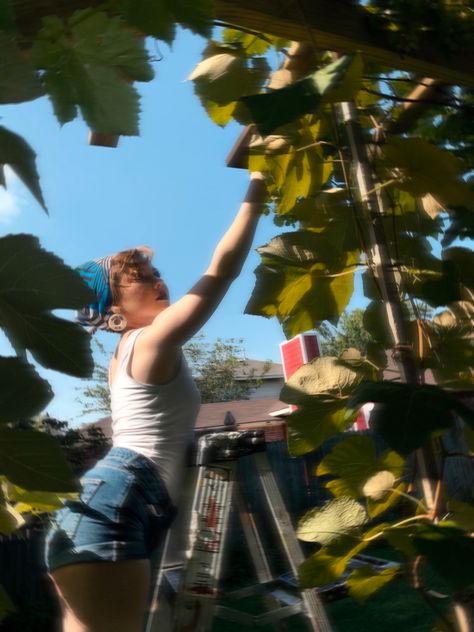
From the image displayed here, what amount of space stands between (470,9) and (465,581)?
840mm

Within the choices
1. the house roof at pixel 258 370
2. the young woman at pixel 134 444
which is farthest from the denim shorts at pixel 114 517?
the house roof at pixel 258 370

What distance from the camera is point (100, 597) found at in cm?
135

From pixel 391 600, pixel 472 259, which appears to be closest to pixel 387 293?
pixel 472 259

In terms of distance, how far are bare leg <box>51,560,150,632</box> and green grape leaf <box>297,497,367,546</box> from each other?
2.13 feet

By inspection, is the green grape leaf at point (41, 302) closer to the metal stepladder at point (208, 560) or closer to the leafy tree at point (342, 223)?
the leafy tree at point (342, 223)

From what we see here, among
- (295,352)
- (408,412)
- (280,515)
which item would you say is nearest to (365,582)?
(408,412)

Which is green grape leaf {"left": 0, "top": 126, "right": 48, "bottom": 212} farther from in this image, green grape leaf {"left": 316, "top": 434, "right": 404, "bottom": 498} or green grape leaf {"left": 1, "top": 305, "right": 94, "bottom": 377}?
green grape leaf {"left": 316, "top": 434, "right": 404, "bottom": 498}

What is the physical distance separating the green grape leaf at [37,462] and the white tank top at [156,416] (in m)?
1.13

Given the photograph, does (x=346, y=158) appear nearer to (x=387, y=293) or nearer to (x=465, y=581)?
(x=387, y=293)

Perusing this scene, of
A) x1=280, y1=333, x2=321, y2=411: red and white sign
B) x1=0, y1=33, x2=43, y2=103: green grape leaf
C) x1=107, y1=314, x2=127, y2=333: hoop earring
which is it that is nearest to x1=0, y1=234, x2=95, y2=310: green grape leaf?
x1=0, y1=33, x2=43, y2=103: green grape leaf

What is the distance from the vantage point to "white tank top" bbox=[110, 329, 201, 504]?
1.64m

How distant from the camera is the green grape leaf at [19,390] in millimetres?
473

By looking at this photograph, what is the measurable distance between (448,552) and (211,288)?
95 cm

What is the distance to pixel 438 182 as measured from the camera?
3.04 feet
